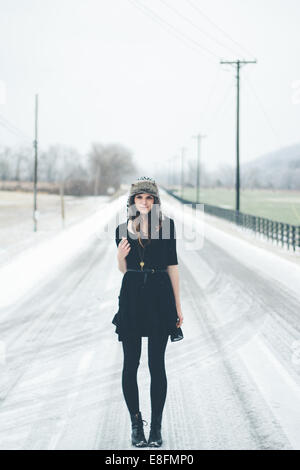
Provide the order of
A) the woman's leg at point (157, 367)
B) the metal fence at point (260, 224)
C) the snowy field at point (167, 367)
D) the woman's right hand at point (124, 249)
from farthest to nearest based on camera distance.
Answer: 1. the metal fence at point (260, 224)
2. the snowy field at point (167, 367)
3. the woman's leg at point (157, 367)
4. the woman's right hand at point (124, 249)

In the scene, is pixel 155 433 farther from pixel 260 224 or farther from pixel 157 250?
pixel 260 224

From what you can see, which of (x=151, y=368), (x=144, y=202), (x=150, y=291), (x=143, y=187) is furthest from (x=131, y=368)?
(x=143, y=187)

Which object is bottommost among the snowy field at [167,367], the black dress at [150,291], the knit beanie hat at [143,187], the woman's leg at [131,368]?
the snowy field at [167,367]

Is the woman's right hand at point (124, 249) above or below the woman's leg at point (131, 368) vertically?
above

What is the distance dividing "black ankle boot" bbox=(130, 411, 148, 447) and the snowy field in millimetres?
87

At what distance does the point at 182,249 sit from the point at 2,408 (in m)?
17.1

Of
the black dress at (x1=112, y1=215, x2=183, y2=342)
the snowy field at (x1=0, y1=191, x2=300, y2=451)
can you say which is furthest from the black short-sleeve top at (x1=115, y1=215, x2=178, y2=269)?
the snowy field at (x1=0, y1=191, x2=300, y2=451)

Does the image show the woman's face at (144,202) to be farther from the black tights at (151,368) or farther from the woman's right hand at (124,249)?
the black tights at (151,368)

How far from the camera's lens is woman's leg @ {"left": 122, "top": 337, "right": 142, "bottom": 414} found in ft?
15.2

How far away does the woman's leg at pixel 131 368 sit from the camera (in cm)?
462

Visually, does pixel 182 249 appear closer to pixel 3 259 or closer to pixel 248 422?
pixel 3 259

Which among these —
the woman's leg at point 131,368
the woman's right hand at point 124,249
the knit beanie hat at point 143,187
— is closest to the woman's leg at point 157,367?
the woman's leg at point 131,368
